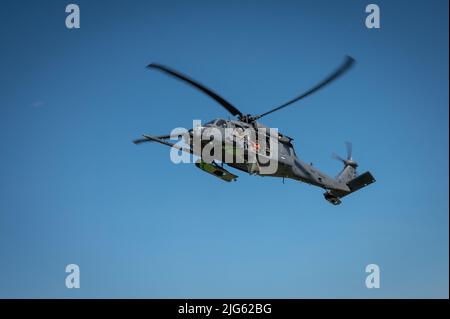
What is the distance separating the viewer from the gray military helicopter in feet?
99.3

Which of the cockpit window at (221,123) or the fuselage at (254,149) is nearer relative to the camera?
the fuselage at (254,149)

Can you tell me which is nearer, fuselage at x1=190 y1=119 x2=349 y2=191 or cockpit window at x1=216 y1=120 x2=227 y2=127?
fuselage at x1=190 y1=119 x2=349 y2=191

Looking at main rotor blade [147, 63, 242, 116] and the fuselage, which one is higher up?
main rotor blade [147, 63, 242, 116]

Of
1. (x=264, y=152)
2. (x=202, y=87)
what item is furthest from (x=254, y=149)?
(x=202, y=87)

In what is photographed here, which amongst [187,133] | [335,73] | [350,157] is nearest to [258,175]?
[187,133]

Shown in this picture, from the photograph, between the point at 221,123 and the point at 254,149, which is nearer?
the point at 221,123

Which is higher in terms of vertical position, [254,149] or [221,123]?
[221,123]

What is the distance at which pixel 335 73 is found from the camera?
99.4ft

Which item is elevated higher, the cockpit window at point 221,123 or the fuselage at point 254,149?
the cockpit window at point 221,123

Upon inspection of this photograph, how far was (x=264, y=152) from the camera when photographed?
32.3 m

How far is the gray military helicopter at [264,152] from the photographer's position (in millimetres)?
30266

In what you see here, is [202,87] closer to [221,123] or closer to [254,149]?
[221,123]
